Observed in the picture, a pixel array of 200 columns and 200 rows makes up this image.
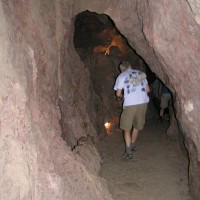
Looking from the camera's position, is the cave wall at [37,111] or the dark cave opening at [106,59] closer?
the cave wall at [37,111]

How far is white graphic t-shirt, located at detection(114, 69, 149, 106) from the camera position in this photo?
6074 mm

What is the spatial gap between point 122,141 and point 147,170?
160 centimetres

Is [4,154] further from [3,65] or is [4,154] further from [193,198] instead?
[193,198]

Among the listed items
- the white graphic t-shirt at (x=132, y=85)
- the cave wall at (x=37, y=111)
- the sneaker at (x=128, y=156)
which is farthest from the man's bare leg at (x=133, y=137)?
the cave wall at (x=37, y=111)

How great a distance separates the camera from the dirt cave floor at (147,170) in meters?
5.34

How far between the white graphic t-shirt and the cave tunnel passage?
50.0 inches

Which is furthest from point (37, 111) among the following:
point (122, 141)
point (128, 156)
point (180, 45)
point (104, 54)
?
point (104, 54)

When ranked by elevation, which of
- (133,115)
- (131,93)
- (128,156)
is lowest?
(128,156)

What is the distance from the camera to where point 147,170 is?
19.9 feet

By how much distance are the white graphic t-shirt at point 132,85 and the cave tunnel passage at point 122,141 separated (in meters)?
1.27

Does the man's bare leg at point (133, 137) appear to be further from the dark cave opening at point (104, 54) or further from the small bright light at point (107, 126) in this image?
the dark cave opening at point (104, 54)

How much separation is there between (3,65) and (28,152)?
90 centimetres

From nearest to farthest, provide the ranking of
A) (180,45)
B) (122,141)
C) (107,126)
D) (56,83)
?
(180,45) → (56,83) → (122,141) → (107,126)

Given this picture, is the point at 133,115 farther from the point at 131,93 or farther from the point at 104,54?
the point at 104,54
